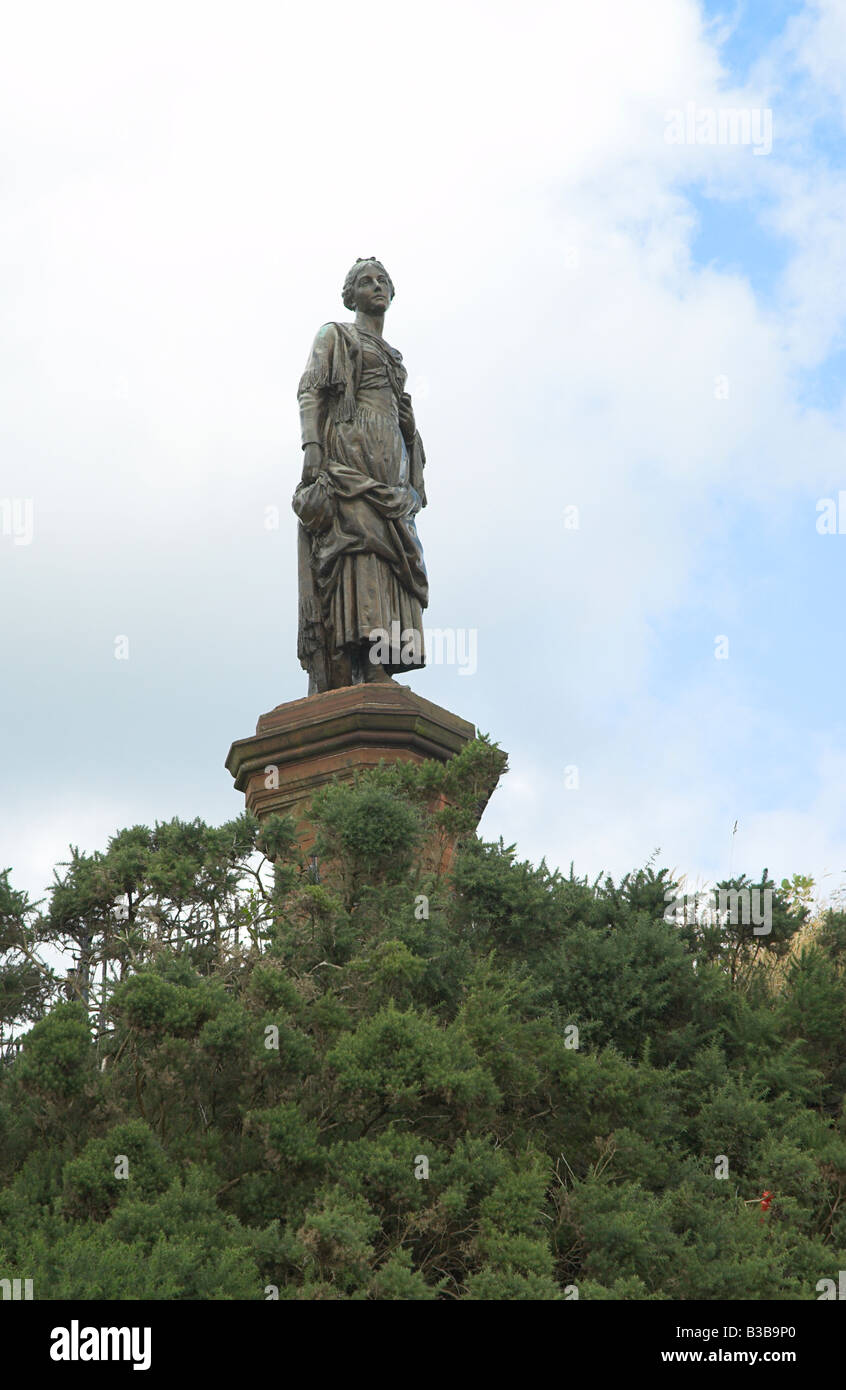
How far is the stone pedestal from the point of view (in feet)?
36.5

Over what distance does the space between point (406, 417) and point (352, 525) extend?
1175 millimetres

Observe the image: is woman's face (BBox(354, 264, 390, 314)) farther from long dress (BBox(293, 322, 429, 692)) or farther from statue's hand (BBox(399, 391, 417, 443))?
statue's hand (BBox(399, 391, 417, 443))

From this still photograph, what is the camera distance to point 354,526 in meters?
12.0

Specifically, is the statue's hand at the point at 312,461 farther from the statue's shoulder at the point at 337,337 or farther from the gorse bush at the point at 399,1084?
the gorse bush at the point at 399,1084

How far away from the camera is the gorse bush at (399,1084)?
6.44 metres

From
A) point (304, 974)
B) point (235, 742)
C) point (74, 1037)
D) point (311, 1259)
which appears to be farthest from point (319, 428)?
point (311, 1259)

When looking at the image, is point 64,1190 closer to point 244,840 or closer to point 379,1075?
point 379,1075

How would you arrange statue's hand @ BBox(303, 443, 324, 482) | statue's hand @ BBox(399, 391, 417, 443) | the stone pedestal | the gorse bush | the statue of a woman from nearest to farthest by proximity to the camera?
the gorse bush
the stone pedestal
the statue of a woman
statue's hand @ BBox(303, 443, 324, 482)
statue's hand @ BBox(399, 391, 417, 443)

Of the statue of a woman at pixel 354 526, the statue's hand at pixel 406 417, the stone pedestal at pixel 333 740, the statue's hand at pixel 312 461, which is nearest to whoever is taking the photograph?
the stone pedestal at pixel 333 740

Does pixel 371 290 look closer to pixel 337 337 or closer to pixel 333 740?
pixel 337 337

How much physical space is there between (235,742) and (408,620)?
149 cm

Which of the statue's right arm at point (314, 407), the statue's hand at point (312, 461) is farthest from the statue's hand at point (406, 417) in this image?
the statue's hand at point (312, 461)

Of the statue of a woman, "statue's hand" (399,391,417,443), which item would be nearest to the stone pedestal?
the statue of a woman

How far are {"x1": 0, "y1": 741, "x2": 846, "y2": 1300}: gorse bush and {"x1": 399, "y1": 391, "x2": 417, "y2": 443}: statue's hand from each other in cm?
406
